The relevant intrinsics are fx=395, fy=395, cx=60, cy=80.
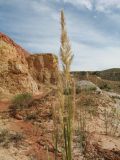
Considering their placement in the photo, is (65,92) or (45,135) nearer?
(65,92)

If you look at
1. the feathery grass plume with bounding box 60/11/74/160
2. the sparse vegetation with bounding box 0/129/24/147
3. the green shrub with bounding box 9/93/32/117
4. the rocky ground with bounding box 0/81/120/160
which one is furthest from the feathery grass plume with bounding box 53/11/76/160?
the green shrub with bounding box 9/93/32/117

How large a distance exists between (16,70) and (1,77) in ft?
3.83

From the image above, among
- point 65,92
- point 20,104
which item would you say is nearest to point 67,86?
point 65,92

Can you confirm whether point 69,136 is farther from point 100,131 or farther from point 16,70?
point 16,70

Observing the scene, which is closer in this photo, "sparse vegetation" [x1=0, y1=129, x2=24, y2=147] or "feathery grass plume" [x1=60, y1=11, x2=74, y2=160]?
"feathery grass plume" [x1=60, y1=11, x2=74, y2=160]

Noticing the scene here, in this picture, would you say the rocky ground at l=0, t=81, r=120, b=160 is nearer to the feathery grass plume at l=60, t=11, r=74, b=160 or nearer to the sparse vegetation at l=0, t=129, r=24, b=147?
the sparse vegetation at l=0, t=129, r=24, b=147

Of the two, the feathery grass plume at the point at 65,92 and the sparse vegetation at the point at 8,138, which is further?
the sparse vegetation at the point at 8,138

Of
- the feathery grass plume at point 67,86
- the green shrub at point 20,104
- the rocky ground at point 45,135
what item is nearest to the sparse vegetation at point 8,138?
the rocky ground at point 45,135

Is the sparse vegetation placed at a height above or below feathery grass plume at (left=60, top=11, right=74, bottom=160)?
below

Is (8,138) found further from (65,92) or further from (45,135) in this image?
(65,92)

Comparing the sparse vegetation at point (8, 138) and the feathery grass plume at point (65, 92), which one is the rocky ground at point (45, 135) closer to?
the sparse vegetation at point (8, 138)

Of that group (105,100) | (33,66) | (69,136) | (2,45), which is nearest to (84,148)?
(105,100)

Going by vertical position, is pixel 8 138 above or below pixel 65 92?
below

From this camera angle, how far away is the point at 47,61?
32.0 m
